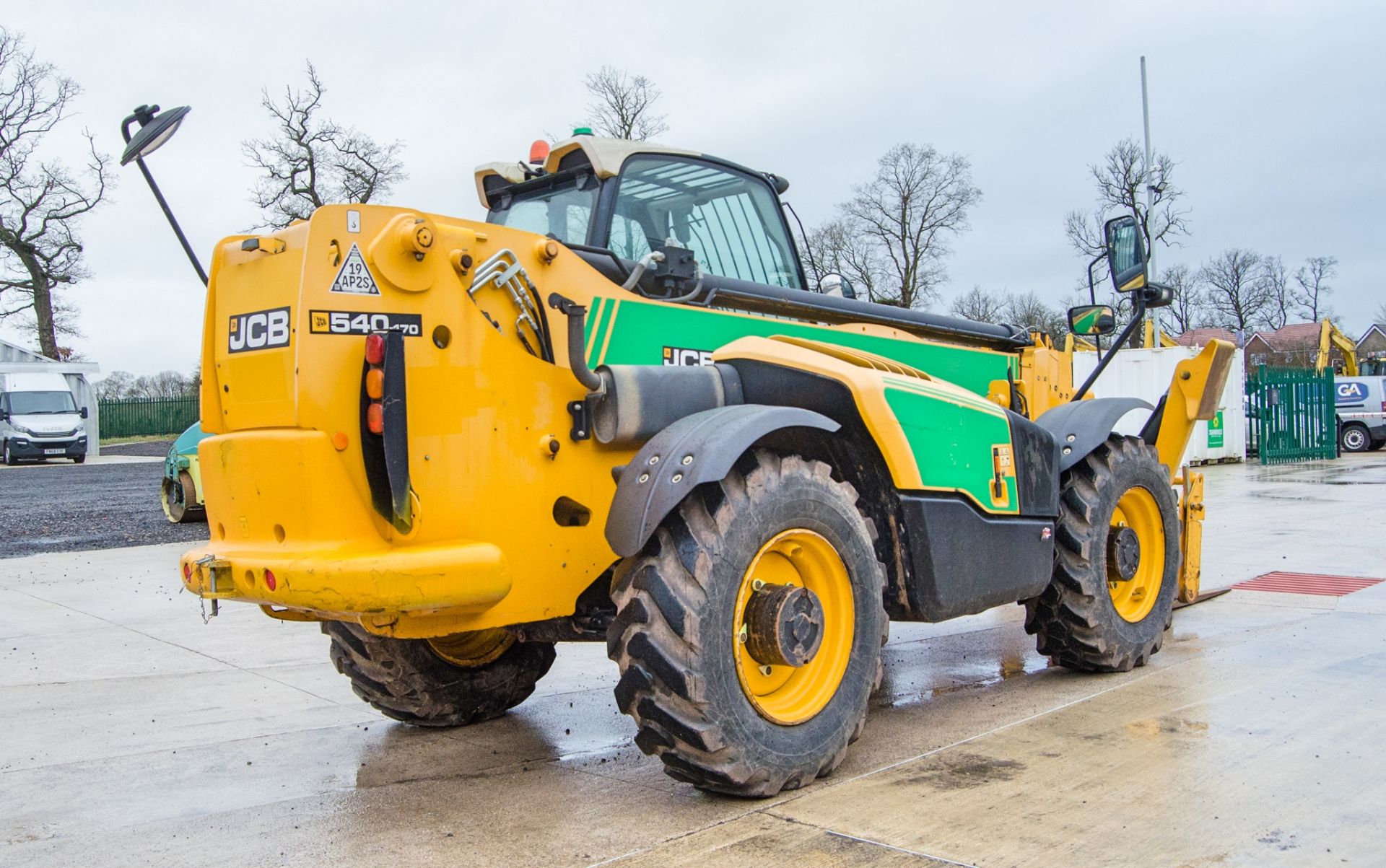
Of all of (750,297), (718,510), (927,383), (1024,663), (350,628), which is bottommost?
(1024,663)

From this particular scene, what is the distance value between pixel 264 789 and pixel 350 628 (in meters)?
0.68

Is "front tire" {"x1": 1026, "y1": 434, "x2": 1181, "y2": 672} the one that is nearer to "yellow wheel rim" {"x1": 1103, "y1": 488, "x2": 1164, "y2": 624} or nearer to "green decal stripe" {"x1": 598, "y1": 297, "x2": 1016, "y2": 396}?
"yellow wheel rim" {"x1": 1103, "y1": 488, "x2": 1164, "y2": 624}

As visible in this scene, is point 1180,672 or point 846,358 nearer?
point 846,358

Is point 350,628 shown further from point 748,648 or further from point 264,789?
point 748,648

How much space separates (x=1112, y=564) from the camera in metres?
5.71

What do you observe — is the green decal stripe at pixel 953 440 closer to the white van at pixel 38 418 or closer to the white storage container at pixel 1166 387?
the white storage container at pixel 1166 387

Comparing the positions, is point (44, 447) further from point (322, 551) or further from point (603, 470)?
point (322, 551)

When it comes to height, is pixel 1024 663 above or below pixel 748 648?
below

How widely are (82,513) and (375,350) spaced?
15567 millimetres

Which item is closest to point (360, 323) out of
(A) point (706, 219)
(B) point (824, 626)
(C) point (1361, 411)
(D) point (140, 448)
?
(B) point (824, 626)

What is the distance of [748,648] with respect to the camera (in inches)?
156

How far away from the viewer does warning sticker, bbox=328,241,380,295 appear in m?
3.65

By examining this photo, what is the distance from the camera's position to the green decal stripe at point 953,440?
14.6 feet

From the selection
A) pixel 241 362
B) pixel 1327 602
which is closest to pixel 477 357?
pixel 241 362
